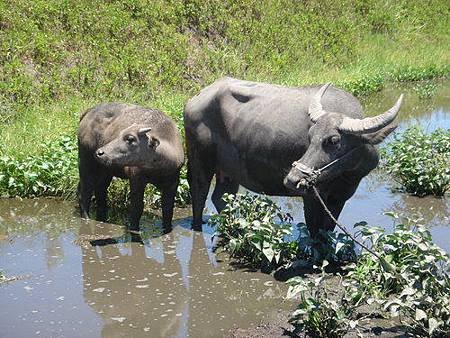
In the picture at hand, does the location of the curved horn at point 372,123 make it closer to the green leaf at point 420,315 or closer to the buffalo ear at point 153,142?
the green leaf at point 420,315

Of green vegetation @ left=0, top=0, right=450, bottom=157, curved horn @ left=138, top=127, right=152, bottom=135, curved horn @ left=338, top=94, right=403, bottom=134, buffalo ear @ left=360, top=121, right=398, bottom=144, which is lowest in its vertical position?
curved horn @ left=138, top=127, right=152, bottom=135

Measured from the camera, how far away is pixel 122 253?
A: 734cm

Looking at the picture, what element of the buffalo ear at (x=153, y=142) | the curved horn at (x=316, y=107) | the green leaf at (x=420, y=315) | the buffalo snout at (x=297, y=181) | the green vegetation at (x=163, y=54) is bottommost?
the green leaf at (x=420, y=315)

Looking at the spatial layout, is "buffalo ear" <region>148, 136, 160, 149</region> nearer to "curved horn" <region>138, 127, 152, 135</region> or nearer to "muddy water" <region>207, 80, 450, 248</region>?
"curved horn" <region>138, 127, 152, 135</region>

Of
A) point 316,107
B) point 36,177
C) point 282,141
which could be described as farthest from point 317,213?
point 36,177

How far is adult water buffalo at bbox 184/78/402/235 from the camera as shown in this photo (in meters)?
6.37

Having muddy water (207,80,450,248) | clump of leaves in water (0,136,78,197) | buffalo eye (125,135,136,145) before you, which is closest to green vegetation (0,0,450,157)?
clump of leaves in water (0,136,78,197)

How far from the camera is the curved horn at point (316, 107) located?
6559 mm

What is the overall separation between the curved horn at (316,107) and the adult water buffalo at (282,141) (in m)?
0.01

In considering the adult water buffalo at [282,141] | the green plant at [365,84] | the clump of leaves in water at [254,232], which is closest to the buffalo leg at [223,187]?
the adult water buffalo at [282,141]

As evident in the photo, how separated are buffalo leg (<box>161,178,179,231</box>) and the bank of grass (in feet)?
7.13

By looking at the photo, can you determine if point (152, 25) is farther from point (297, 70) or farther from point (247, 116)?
point (247, 116)

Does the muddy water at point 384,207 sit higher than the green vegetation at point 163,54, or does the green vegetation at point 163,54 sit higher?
the green vegetation at point 163,54

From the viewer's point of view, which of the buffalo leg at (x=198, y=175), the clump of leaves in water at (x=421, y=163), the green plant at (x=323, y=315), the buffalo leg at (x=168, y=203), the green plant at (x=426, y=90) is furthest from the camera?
the green plant at (x=426, y=90)
